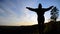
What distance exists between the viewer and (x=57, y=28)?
17.0 metres

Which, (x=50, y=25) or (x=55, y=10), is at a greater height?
(x=55, y=10)

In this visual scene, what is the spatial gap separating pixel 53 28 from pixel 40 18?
762 cm

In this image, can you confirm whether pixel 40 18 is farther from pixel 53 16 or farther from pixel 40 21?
pixel 53 16

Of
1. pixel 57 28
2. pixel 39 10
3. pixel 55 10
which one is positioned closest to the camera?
pixel 39 10

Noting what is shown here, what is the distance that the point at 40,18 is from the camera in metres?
9.96

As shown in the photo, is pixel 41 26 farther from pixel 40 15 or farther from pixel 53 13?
pixel 53 13

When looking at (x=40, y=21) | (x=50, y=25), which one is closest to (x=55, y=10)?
(x=50, y=25)

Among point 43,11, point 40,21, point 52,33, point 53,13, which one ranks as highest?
point 53,13

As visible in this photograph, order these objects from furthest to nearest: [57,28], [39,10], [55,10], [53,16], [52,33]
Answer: [53,16], [55,10], [57,28], [52,33], [39,10]

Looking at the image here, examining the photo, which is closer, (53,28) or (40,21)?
(40,21)

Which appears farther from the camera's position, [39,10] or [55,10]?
[55,10]

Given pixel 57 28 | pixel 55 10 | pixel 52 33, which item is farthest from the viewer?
pixel 55 10

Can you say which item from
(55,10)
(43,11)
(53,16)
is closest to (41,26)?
(43,11)

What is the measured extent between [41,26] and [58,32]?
6005 millimetres
